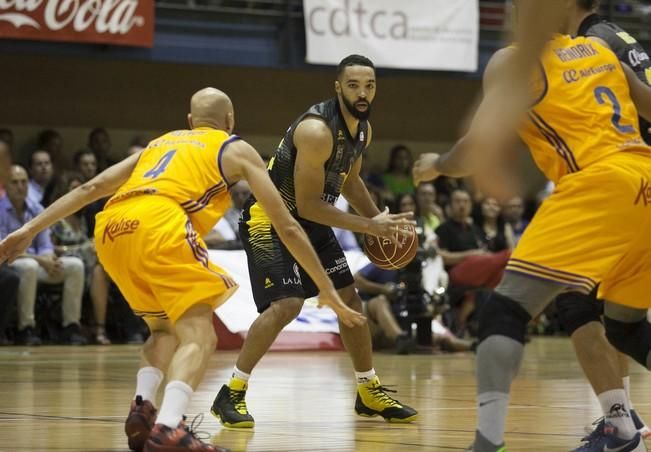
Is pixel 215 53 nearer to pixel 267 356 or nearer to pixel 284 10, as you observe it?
pixel 284 10

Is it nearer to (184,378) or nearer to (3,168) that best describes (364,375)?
(184,378)

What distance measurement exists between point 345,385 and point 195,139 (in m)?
3.62

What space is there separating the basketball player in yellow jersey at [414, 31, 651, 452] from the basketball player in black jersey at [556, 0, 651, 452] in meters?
0.13

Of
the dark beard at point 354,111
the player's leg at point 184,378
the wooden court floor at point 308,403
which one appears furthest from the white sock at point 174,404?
the dark beard at point 354,111

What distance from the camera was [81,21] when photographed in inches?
550

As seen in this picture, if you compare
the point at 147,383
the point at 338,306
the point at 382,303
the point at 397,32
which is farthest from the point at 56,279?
the point at 338,306

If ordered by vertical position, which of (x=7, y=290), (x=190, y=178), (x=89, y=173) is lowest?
(x=7, y=290)

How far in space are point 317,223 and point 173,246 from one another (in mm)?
1858

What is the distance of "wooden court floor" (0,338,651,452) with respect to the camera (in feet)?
17.5

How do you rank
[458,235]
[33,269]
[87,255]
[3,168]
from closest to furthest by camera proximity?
[3,168], [33,269], [87,255], [458,235]

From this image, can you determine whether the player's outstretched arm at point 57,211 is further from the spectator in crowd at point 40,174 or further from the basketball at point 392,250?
the spectator in crowd at point 40,174

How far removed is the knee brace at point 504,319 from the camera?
4.16m

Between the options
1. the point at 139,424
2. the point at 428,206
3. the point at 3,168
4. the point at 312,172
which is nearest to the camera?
the point at 139,424

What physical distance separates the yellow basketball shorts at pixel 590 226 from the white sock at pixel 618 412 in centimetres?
68
